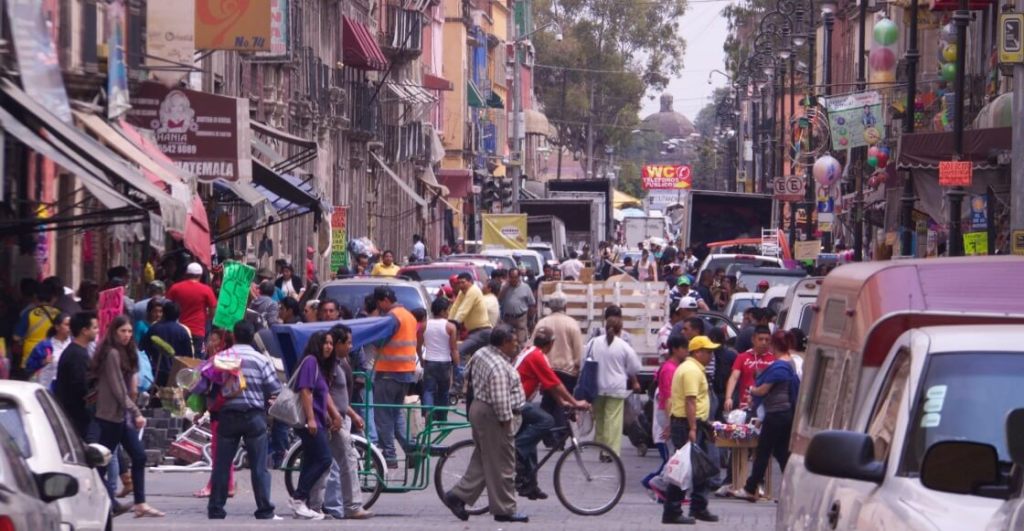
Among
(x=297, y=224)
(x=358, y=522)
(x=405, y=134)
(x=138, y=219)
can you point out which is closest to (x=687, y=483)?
(x=358, y=522)

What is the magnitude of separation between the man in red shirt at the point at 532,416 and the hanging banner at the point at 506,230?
3712 cm

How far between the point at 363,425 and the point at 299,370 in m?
1.41

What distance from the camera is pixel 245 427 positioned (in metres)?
16.1


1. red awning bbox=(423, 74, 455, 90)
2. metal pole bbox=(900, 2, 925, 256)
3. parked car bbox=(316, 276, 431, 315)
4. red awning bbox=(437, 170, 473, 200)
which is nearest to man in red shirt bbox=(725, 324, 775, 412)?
parked car bbox=(316, 276, 431, 315)

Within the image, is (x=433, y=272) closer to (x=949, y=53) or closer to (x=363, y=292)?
(x=363, y=292)

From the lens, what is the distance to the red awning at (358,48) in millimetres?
53031

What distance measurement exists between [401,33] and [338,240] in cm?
2210

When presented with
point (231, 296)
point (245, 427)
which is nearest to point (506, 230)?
point (231, 296)

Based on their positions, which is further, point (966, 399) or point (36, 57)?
point (36, 57)

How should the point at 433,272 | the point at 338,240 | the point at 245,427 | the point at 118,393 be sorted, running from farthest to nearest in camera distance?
the point at 338,240
the point at 433,272
the point at 245,427
the point at 118,393

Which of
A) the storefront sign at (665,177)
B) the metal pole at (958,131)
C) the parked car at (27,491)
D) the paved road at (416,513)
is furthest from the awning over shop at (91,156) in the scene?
the storefront sign at (665,177)

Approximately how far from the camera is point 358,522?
16297mm

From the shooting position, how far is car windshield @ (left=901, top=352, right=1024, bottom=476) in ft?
22.8

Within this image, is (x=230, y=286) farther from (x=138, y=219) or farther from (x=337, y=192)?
(x=337, y=192)
